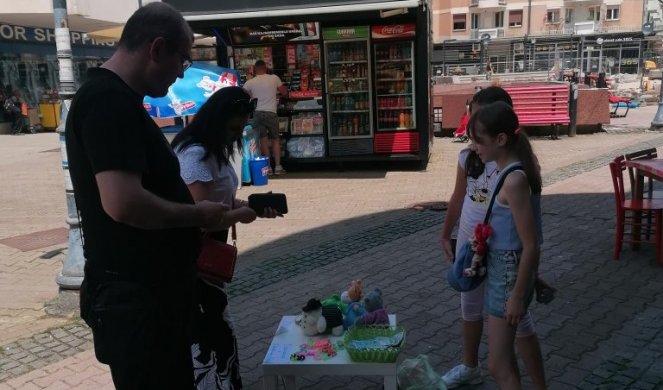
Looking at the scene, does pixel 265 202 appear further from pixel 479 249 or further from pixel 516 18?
pixel 516 18

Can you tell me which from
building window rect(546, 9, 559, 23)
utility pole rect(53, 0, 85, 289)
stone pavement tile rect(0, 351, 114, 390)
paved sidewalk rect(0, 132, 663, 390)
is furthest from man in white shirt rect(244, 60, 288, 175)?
building window rect(546, 9, 559, 23)

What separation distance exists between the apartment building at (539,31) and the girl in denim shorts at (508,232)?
55.3m

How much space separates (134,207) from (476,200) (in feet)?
5.84

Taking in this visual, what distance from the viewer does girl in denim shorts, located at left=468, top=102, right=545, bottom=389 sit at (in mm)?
2541

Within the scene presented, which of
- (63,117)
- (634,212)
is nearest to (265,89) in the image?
(63,117)

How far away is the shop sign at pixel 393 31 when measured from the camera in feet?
33.0

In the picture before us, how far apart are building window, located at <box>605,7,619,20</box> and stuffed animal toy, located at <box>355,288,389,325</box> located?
6911 cm

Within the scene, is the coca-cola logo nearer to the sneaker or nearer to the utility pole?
the utility pole

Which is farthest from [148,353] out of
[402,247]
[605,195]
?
[605,195]

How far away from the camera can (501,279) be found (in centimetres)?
269

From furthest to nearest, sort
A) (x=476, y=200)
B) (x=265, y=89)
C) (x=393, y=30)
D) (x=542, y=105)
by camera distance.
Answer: (x=542, y=105), (x=393, y=30), (x=265, y=89), (x=476, y=200)

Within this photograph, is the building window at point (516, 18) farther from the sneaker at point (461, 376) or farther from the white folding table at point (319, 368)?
the white folding table at point (319, 368)

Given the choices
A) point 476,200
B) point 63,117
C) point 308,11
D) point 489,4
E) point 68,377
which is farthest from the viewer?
point 489,4

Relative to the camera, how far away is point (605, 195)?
8.14m
